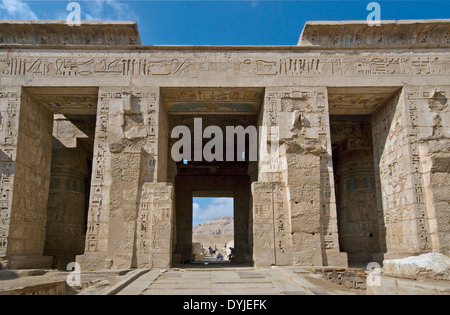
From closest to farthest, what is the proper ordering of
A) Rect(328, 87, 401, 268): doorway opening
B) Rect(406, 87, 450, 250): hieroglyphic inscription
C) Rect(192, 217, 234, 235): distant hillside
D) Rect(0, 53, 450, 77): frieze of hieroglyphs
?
Rect(406, 87, 450, 250): hieroglyphic inscription
Rect(0, 53, 450, 77): frieze of hieroglyphs
Rect(328, 87, 401, 268): doorway opening
Rect(192, 217, 234, 235): distant hillside

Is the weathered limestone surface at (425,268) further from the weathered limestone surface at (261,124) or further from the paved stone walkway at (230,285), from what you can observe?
the weathered limestone surface at (261,124)

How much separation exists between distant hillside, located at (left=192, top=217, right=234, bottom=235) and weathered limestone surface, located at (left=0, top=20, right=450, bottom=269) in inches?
1353

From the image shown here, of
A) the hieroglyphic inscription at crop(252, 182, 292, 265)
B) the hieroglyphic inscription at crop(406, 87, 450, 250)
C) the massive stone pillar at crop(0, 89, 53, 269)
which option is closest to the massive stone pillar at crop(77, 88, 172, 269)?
the massive stone pillar at crop(0, 89, 53, 269)

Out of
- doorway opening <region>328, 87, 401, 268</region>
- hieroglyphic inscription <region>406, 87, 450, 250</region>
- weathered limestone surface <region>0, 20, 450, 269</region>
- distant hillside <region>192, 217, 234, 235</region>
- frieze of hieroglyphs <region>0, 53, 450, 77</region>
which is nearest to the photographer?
weathered limestone surface <region>0, 20, 450, 269</region>

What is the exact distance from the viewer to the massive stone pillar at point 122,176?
784 centimetres

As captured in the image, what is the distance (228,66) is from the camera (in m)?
8.81

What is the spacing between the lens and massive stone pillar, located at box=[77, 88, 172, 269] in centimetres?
Answer: 784

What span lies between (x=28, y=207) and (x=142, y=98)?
3.37 meters

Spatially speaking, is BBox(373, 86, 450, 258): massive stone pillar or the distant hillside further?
the distant hillside

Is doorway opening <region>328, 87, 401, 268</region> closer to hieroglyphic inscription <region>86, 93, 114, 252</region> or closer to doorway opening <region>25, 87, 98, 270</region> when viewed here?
hieroglyphic inscription <region>86, 93, 114, 252</region>

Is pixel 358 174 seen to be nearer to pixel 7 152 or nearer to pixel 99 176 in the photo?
pixel 99 176

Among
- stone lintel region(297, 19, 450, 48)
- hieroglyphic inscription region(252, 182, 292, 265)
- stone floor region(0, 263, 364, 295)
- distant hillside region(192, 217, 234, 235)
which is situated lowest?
stone floor region(0, 263, 364, 295)

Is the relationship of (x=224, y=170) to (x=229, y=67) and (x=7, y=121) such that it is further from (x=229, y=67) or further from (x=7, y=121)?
(x=7, y=121)
